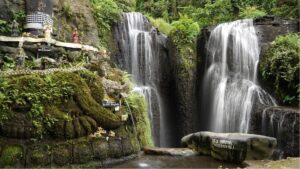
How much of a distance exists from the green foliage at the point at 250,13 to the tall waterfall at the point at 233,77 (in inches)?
159

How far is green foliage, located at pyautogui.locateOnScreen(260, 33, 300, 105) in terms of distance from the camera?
1419 cm

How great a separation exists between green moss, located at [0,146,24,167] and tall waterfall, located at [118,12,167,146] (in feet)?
26.4

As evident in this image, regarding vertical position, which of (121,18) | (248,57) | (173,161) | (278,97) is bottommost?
(173,161)

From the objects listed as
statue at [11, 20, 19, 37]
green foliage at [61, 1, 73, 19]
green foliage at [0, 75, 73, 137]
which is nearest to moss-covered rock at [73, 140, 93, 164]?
green foliage at [0, 75, 73, 137]

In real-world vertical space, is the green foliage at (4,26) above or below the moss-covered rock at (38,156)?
above

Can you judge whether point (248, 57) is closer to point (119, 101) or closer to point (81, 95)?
point (119, 101)

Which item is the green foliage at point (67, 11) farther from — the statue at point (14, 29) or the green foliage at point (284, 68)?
the green foliage at point (284, 68)

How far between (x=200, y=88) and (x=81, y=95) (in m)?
8.69

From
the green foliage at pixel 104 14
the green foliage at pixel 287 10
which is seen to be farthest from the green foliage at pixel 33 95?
the green foliage at pixel 287 10

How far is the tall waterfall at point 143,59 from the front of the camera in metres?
16.8

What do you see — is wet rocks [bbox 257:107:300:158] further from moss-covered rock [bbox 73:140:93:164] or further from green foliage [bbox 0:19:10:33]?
green foliage [bbox 0:19:10:33]

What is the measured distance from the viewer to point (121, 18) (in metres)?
18.1

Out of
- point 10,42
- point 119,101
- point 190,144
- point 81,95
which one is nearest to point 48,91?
point 81,95

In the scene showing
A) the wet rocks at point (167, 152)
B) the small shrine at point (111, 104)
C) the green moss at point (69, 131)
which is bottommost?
the wet rocks at point (167, 152)
